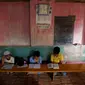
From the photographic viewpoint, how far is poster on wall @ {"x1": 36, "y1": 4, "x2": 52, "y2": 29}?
5.69 meters

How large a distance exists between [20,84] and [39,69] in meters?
0.80

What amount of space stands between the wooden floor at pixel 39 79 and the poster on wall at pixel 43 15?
1690 mm

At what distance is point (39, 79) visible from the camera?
18.9 ft

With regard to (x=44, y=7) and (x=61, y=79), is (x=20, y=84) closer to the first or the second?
Result: (x=61, y=79)

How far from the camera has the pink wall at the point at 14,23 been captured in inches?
225

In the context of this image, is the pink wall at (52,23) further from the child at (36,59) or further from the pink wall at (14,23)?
the child at (36,59)

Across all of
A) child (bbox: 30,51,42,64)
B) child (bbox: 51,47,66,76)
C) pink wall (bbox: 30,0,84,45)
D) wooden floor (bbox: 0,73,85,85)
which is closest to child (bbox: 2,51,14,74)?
wooden floor (bbox: 0,73,85,85)

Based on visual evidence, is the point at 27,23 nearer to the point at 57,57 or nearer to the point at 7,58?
the point at 7,58

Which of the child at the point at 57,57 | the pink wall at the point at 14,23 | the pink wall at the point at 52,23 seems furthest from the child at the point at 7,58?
the child at the point at 57,57

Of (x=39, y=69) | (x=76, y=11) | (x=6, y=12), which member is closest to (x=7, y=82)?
(x=39, y=69)

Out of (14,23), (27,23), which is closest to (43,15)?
(27,23)

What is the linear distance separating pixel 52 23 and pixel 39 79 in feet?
6.11

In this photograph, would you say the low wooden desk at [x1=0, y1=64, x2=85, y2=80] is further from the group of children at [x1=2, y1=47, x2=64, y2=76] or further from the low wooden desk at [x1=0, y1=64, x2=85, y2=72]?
the group of children at [x1=2, y1=47, x2=64, y2=76]

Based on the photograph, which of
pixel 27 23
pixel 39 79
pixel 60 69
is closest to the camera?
pixel 60 69
